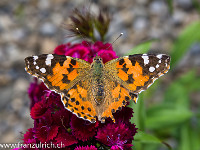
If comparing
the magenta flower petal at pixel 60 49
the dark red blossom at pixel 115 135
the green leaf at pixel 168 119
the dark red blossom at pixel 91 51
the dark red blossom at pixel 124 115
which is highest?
the magenta flower petal at pixel 60 49

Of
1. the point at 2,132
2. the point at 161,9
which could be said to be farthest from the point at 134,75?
the point at 161,9

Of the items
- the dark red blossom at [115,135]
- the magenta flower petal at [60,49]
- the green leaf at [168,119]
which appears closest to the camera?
the dark red blossom at [115,135]

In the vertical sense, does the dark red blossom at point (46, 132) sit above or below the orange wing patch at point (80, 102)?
below

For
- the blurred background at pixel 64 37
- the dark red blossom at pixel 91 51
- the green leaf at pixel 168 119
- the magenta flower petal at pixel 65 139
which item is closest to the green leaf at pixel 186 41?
the green leaf at pixel 168 119

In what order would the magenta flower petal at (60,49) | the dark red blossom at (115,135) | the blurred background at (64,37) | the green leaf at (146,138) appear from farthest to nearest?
the blurred background at (64,37) → the magenta flower petal at (60,49) → the green leaf at (146,138) → the dark red blossom at (115,135)

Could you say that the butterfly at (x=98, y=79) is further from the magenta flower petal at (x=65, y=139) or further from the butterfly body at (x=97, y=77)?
the magenta flower petal at (x=65, y=139)

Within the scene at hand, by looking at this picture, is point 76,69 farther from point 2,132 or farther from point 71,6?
point 71,6

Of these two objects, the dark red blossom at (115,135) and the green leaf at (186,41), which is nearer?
the dark red blossom at (115,135)
